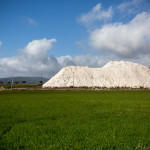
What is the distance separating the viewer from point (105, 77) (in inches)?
4021

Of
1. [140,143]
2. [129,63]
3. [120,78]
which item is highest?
[129,63]

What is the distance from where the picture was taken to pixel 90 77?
100 meters

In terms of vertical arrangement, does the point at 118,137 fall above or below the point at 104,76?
below

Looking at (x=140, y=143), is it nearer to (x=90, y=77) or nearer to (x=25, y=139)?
(x=25, y=139)

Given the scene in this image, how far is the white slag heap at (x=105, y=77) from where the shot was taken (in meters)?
93.9

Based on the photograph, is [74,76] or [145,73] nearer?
[74,76]

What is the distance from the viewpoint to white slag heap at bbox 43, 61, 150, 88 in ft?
308

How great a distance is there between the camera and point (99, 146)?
508 centimetres

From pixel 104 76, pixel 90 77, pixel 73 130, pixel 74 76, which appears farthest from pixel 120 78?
pixel 73 130

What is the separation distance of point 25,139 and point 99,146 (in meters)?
2.77

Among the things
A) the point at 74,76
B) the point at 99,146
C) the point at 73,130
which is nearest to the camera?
Result: the point at 99,146

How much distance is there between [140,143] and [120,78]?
100108mm

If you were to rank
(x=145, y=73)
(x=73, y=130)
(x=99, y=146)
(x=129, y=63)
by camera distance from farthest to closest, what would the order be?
1. (x=129, y=63)
2. (x=145, y=73)
3. (x=73, y=130)
4. (x=99, y=146)

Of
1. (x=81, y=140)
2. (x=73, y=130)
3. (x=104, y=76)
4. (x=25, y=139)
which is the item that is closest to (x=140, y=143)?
(x=81, y=140)
